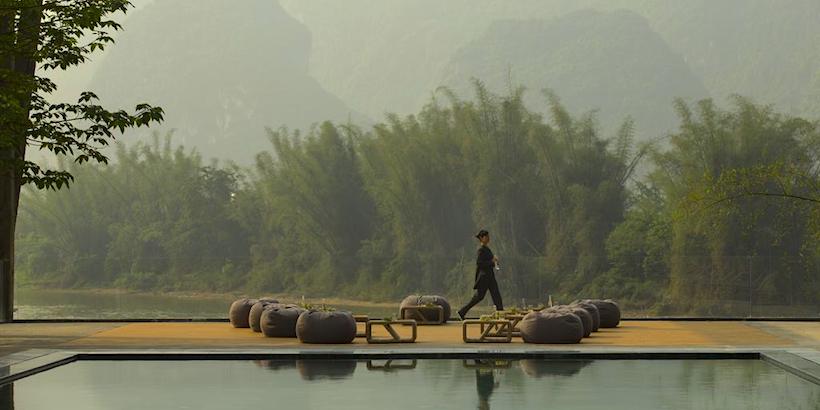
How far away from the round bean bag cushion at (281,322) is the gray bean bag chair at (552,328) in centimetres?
202

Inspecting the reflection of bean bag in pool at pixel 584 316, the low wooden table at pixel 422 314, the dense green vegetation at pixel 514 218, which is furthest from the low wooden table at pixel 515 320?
the dense green vegetation at pixel 514 218

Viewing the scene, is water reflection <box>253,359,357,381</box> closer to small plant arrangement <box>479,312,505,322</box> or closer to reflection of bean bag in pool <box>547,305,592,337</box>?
small plant arrangement <box>479,312,505,322</box>

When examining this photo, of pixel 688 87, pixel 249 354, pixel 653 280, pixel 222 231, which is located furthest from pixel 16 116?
pixel 688 87

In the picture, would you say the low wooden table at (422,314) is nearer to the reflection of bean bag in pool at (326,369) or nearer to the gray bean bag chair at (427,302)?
the gray bean bag chair at (427,302)

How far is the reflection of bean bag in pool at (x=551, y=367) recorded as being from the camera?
8.32 meters

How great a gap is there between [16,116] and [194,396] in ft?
12.2

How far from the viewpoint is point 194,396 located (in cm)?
712

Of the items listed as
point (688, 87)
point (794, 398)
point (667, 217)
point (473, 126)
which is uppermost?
point (688, 87)

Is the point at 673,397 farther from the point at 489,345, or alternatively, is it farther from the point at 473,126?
the point at 473,126

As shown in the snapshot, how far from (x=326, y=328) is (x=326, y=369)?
1.90 meters

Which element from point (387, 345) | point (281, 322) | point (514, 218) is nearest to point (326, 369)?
point (387, 345)

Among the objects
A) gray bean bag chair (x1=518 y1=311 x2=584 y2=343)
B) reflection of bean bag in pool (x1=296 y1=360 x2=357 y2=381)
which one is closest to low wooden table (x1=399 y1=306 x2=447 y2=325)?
gray bean bag chair (x1=518 y1=311 x2=584 y2=343)

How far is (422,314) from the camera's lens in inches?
529

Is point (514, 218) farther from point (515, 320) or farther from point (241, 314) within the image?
point (515, 320)
